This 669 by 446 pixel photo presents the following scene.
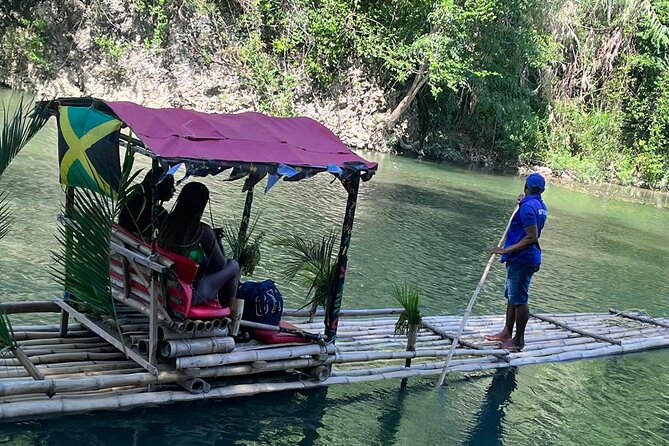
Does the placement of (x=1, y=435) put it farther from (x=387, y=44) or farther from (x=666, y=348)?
(x=387, y=44)

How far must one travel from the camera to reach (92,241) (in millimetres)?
5055

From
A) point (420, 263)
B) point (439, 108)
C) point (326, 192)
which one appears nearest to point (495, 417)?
point (420, 263)

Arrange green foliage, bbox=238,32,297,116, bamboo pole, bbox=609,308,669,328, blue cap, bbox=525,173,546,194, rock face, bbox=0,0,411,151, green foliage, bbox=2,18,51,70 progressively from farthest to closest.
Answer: green foliage, bbox=238,32,297,116, rock face, bbox=0,0,411,151, green foliage, bbox=2,18,51,70, bamboo pole, bbox=609,308,669,328, blue cap, bbox=525,173,546,194

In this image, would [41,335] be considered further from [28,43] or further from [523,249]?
[28,43]

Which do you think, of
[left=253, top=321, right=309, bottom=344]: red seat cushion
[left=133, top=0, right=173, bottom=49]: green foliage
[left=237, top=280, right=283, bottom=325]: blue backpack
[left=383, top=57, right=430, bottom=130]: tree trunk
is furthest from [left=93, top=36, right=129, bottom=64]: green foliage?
[left=253, top=321, right=309, bottom=344]: red seat cushion

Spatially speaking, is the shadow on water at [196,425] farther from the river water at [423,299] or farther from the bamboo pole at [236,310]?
the bamboo pole at [236,310]

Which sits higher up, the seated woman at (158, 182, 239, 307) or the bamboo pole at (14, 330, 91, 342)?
the seated woman at (158, 182, 239, 307)

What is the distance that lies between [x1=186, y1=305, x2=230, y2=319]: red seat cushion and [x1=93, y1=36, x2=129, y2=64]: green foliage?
71.0 feet

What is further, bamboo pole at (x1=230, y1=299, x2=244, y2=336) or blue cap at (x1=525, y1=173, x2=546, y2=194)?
blue cap at (x1=525, y1=173, x2=546, y2=194)

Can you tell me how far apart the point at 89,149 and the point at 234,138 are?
1.02 metres

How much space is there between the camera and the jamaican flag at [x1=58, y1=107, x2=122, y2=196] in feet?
16.9

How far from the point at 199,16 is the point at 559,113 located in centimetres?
1651

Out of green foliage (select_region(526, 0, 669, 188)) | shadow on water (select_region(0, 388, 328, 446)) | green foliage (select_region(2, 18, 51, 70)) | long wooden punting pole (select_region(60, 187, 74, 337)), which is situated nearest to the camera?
shadow on water (select_region(0, 388, 328, 446))

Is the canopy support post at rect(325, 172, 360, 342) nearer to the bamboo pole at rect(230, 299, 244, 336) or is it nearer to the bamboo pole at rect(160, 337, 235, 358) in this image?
the bamboo pole at rect(230, 299, 244, 336)
